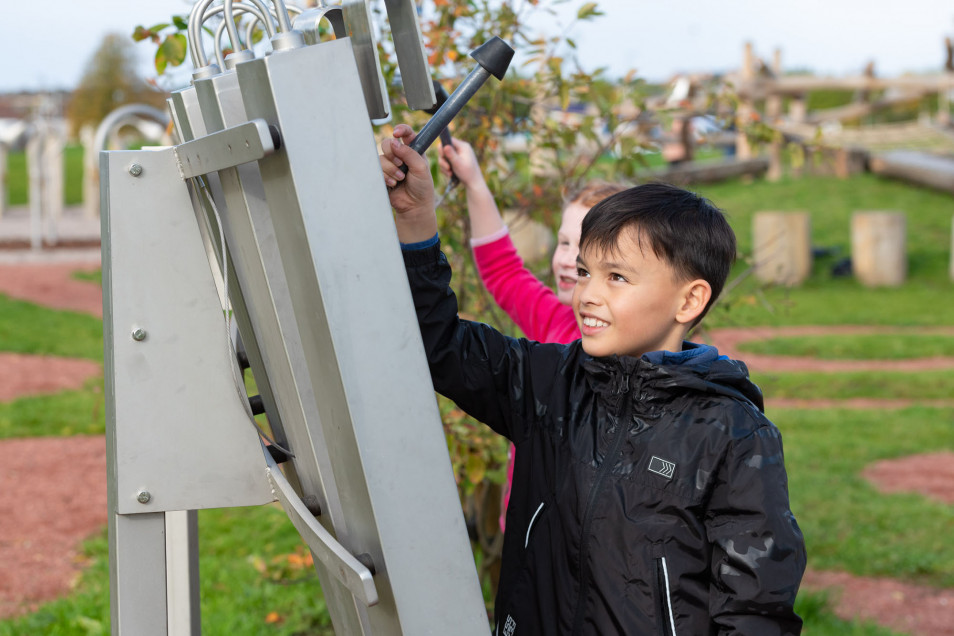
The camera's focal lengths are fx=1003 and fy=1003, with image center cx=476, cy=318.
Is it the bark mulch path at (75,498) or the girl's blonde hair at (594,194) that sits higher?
→ the girl's blonde hair at (594,194)

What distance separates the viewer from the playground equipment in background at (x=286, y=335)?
1.05 m

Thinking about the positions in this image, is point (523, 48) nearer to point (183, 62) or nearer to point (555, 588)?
point (183, 62)

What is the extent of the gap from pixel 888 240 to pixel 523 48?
11.2 metres

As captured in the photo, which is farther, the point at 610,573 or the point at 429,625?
the point at 610,573

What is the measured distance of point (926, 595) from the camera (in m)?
4.04

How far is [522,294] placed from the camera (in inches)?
92.2

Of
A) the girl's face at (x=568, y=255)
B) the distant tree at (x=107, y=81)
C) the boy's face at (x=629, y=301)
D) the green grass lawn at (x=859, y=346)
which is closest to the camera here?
the boy's face at (x=629, y=301)

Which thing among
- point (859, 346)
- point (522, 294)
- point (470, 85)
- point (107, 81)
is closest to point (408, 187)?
point (470, 85)

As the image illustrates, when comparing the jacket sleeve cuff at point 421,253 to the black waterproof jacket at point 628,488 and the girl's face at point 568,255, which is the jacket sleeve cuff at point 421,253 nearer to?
the black waterproof jacket at point 628,488

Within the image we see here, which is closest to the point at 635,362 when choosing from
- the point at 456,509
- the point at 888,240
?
the point at 456,509

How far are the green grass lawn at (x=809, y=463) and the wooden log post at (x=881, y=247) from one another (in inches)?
9.6

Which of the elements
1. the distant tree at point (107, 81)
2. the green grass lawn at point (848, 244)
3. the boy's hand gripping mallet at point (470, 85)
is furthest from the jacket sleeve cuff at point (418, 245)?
the distant tree at point (107, 81)

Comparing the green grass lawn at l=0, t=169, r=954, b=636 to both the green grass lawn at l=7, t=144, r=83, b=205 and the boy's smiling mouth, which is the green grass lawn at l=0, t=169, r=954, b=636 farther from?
the green grass lawn at l=7, t=144, r=83, b=205

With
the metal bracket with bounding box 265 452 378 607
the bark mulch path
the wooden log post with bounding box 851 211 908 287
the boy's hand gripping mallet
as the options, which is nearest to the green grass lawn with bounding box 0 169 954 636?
the bark mulch path
